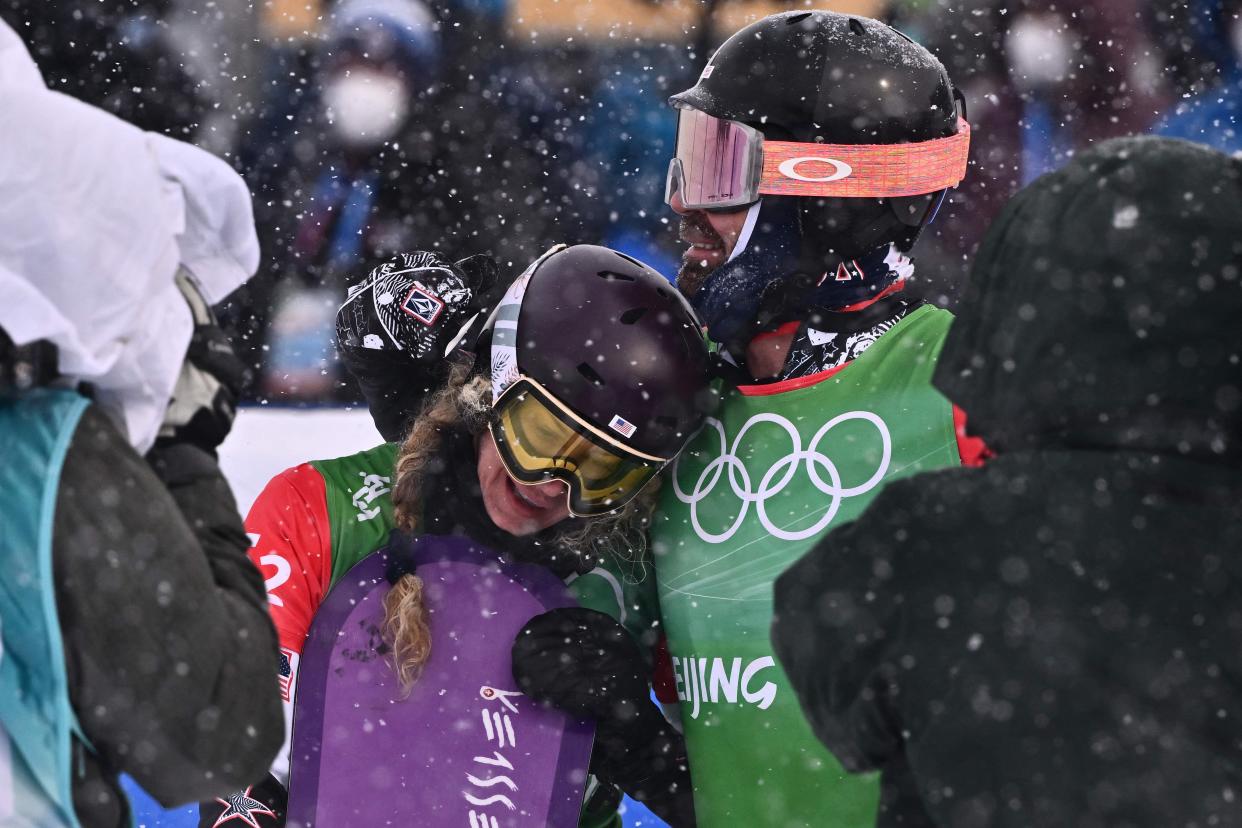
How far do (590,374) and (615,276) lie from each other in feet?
0.89

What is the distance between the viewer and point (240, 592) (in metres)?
1.51

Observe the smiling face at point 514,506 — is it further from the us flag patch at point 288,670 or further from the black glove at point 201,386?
the black glove at point 201,386

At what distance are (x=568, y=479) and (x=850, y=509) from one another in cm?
61

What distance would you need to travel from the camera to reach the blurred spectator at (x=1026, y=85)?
18.8ft

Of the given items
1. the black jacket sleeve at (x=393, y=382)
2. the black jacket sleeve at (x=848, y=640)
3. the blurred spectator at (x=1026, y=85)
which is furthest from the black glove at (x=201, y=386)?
the blurred spectator at (x=1026, y=85)

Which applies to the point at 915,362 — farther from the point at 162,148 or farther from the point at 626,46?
the point at 626,46

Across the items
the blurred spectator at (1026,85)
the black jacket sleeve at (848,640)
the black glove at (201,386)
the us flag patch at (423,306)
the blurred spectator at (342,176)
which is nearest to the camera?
the black jacket sleeve at (848,640)

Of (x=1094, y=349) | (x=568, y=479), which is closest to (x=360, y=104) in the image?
(x=568, y=479)

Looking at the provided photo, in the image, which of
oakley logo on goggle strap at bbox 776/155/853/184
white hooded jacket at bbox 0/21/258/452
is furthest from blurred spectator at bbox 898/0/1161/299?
white hooded jacket at bbox 0/21/258/452

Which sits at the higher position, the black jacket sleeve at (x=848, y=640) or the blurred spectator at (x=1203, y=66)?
the black jacket sleeve at (x=848, y=640)

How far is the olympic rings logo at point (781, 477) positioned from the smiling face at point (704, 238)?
0.45 m

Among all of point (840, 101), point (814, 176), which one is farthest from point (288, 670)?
point (840, 101)

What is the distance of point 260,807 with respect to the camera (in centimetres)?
289

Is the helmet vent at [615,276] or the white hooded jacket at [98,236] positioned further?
the helmet vent at [615,276]
